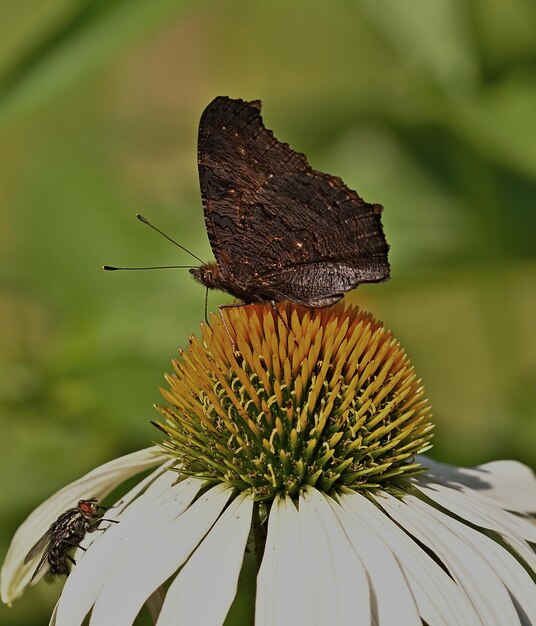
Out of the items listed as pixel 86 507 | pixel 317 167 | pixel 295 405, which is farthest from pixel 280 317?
pixel 317 167

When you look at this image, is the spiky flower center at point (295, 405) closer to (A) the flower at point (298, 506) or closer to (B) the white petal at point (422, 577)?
(A) the flower at point (298, 506)

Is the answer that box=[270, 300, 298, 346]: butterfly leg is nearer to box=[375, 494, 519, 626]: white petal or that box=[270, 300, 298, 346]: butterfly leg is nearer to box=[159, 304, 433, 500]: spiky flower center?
box=[159, 304, 433, 500]: spiky flower center

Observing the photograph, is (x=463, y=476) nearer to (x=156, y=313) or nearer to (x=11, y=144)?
(x=156, y=313)

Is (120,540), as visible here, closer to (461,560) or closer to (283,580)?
(283,580)

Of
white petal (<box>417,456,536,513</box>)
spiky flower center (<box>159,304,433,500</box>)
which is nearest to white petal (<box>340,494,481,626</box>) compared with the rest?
spiky flower center (<box>159,304,433,500</box>)

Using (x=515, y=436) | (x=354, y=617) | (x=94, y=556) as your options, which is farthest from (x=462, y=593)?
(x=515, y=436)

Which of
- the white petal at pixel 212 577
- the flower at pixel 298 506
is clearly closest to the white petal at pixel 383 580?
the flower at pixel 298 506
